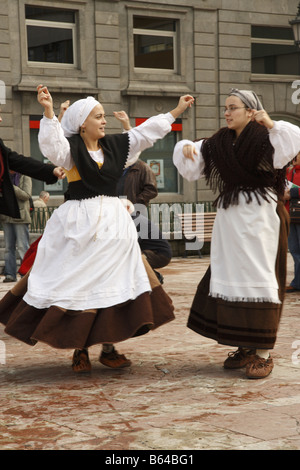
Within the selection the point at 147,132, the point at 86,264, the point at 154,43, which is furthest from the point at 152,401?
the point at 154,43

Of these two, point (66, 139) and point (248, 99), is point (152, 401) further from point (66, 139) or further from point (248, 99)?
point (248, 99)

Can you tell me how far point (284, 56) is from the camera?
2469 centimetres

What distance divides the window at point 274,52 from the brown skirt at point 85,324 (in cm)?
1961

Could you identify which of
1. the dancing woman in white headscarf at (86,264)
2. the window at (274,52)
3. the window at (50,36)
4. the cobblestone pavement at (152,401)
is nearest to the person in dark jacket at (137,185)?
the cobblestone pavement at (152,401)

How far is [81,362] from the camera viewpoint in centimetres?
571

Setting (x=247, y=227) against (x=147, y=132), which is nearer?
(x=247, y=227)

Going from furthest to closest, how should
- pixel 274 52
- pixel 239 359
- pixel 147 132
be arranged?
pixel 274 52
pixel 147 132
pixel 239 359

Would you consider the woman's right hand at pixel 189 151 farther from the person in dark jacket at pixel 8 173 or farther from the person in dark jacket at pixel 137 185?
the person in dark jacket at pixel 137 185

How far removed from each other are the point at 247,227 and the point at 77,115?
1436 millimetres

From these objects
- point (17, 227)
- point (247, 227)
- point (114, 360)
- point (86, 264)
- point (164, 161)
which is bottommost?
point (114, 360)

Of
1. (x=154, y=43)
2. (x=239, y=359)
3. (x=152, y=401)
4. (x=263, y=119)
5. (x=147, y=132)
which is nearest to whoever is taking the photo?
(x=152, y=401)

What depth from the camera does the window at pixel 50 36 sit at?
20.4m

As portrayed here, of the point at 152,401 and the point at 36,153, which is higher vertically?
the point at 36,153
